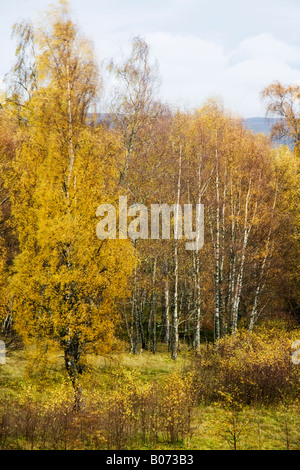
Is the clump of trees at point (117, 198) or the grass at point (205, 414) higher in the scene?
the clump of trees at point (117, 198)

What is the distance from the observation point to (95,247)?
8.13 m

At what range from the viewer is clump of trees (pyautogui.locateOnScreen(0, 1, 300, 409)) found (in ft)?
25.6

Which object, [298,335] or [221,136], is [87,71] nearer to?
[221,136]

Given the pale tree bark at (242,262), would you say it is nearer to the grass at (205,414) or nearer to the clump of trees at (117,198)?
the clump of trees at (117,198)

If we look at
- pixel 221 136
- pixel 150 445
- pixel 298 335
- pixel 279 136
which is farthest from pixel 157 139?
pixel 150 445

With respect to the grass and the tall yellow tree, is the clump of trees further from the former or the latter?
the grass

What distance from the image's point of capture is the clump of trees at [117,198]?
7.80m

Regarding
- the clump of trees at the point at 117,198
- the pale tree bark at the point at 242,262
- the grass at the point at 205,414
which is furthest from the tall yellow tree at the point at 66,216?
the pale tree bark at the point at 242,262

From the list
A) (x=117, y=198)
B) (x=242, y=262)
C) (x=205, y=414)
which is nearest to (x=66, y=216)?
(x=117, y=198)

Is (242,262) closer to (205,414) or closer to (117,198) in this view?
(205,414)

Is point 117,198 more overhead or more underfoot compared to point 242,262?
more overhead

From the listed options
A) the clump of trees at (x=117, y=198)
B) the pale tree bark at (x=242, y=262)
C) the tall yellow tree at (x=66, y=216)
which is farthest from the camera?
the pale tree bark at (x=242, y=262)

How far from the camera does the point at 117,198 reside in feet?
28.8

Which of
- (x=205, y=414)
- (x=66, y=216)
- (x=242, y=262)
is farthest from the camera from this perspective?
(x=242, y=262)
